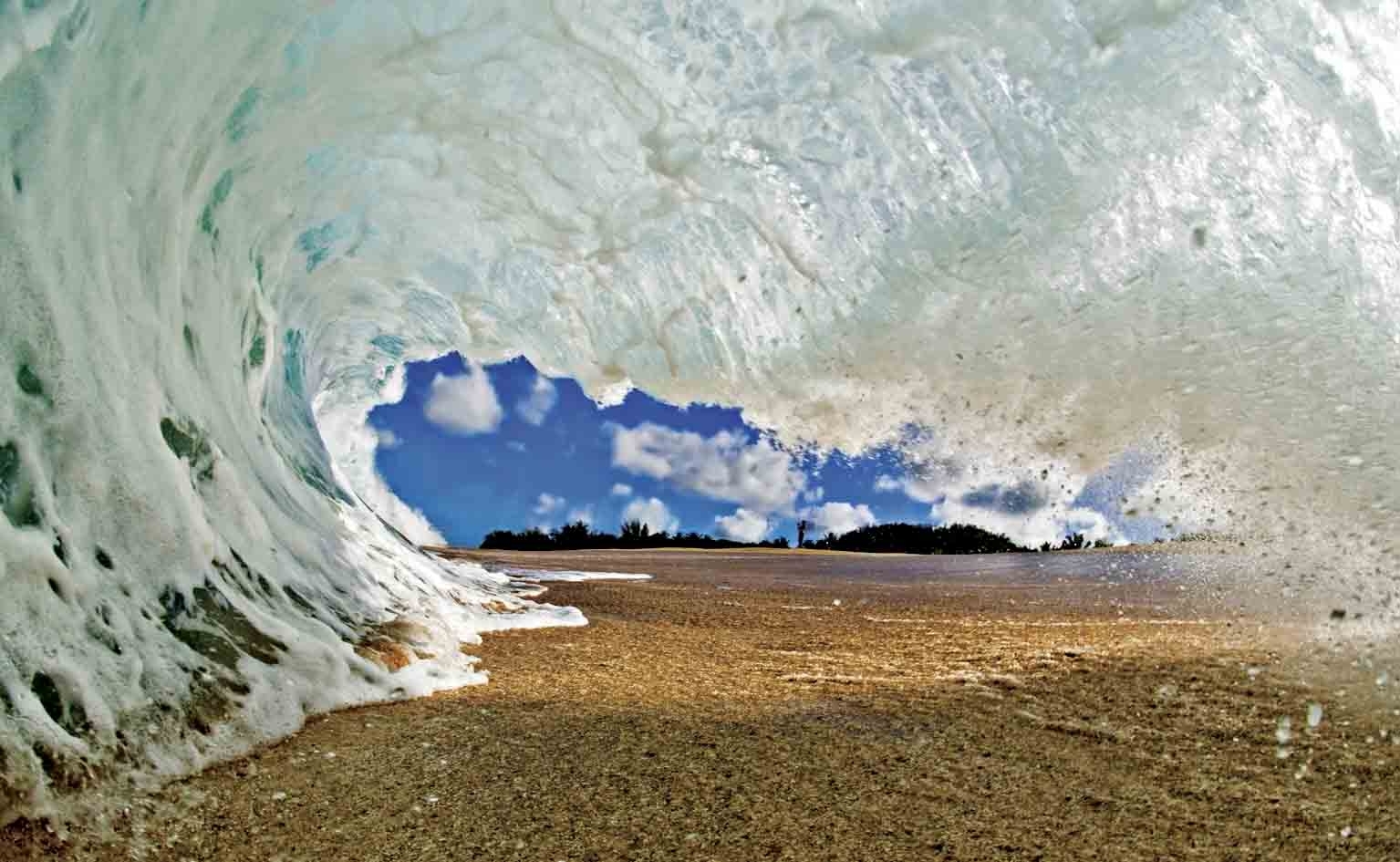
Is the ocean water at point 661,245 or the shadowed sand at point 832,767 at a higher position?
the ocean water at point 661,245

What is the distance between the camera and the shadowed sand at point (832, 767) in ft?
6.80

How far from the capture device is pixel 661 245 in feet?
18.2

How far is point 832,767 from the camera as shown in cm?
252

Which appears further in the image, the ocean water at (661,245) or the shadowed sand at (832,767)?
the ocean water at (661,245)

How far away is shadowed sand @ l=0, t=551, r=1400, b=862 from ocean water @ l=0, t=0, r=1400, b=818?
0.37 m

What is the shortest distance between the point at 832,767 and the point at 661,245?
3.72 m

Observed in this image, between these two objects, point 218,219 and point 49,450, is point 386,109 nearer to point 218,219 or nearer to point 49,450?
point 218,219

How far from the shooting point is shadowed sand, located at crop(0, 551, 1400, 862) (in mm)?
2072

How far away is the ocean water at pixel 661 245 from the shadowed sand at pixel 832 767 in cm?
37

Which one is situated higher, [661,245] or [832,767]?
[661,245]

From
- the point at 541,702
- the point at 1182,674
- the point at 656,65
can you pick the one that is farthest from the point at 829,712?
the point at 656,65

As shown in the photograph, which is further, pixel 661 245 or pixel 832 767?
pixel 661 245

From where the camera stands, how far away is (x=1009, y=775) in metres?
2.51

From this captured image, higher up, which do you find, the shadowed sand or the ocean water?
the ocean water
